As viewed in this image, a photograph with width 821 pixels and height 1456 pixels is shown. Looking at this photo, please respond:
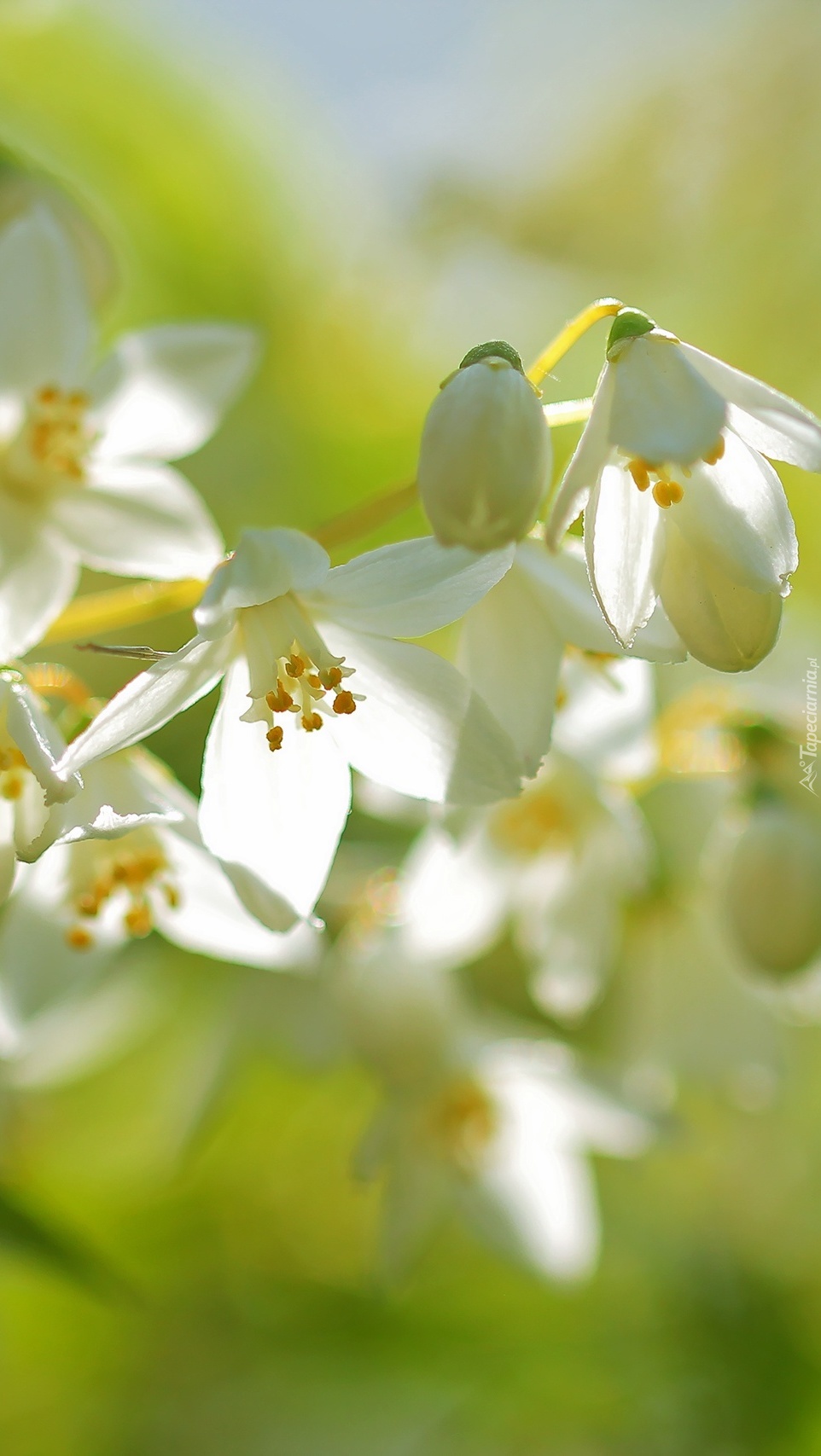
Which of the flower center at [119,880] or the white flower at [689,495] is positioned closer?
the white flower at [689,495]

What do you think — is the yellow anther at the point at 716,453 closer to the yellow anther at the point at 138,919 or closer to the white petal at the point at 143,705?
the white petal at the point at 143,705

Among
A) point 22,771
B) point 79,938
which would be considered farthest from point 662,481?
point 79,938

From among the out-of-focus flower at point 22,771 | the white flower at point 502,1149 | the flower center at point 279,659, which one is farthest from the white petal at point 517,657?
the white flower at point 502,1149

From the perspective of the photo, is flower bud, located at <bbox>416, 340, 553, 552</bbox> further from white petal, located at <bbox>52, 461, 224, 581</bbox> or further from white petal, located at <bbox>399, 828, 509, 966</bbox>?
white petal, located at <bbox>399, 828, 509, 966</bbox>

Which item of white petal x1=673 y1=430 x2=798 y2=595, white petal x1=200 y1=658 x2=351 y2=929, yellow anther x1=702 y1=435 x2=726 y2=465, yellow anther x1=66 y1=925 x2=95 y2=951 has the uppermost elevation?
yellow anther x1=702 y1=435 x2=726 y2=465

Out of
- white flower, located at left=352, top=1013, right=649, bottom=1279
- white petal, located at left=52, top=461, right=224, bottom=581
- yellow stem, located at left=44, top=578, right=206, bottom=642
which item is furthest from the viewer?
white flower, located at left=352, top=1013, right=649, bottom=1279

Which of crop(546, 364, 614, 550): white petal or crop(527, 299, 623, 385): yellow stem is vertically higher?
crop(527, 299, 623, 385): yellow stem

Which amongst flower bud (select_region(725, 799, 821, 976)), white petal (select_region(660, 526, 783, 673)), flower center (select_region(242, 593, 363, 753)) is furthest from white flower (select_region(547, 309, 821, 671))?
flower bud (select_region(725, 799, 821, 976))
